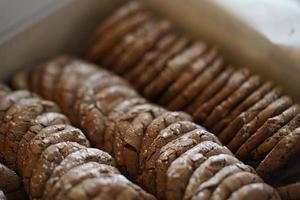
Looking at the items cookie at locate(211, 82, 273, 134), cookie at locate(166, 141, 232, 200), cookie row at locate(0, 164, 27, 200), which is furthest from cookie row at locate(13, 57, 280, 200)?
cookie row at locate(0, 164, 27, 200)

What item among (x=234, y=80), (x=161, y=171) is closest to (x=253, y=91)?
(x=234, y=80)

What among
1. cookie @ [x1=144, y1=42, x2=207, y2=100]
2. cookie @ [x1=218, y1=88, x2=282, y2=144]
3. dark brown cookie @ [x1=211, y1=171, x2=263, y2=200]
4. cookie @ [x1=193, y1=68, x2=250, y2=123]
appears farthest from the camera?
cookie @ [x1=144, y1=42, x2=207, y2=100]

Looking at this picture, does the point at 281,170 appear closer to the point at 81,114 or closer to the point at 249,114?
the point at 249,114

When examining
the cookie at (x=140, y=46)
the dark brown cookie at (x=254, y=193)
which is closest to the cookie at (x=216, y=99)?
the cookie at (x=140, y=46)

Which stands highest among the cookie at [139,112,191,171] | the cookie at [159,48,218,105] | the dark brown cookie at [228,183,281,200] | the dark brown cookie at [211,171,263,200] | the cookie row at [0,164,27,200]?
the cookie at [159,48,218,105]

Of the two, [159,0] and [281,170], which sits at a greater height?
[159,0]

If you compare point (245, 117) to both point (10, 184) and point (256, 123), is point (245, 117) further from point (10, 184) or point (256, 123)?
point (10, 184)

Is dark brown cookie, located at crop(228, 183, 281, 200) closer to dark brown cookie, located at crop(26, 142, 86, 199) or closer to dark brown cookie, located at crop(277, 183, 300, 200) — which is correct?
dark brown cookie, located at crop(277, 183, 300, 200)
